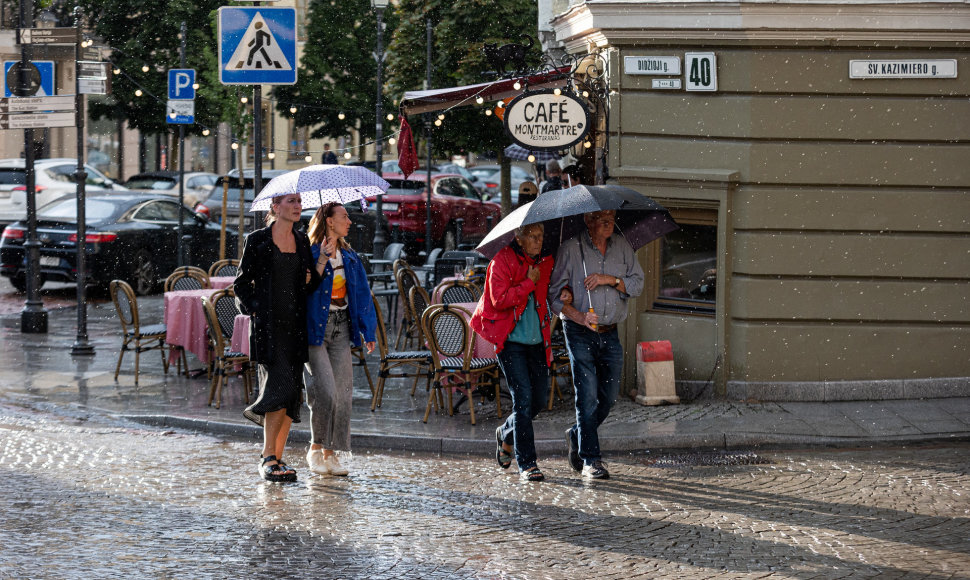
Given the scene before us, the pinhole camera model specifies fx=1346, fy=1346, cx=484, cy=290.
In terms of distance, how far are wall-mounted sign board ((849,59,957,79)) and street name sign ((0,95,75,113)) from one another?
8484mm

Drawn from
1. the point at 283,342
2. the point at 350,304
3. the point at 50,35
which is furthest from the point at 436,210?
the point at 283,342

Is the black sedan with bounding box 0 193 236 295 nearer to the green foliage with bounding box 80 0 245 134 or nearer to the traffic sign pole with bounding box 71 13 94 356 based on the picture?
the traffic sign pole with bounding box 71 13 94 356

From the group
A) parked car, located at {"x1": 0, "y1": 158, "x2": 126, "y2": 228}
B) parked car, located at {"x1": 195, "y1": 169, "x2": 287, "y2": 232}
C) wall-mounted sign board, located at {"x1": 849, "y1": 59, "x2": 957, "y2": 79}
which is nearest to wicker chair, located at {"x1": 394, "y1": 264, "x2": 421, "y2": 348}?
wall-mounted sign board, located at {"x1": 849, "y1": 59, "x2": 957, "y2": 79}

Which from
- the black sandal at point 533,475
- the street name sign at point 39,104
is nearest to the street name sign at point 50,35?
the street name sign at point 39,104

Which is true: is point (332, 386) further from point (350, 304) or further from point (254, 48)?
point (254, 48)

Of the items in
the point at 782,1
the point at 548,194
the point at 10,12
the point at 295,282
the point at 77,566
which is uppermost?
the point at 10,12

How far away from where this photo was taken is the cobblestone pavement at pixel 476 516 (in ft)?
21.5

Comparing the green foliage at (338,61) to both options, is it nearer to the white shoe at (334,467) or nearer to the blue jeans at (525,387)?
the white shoe at (334,467)

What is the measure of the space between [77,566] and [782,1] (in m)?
7.58

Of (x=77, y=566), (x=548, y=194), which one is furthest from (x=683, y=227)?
(x=77, y=566)

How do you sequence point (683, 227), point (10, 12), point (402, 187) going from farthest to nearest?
point (10, 12) → point (402, 187) → point (683, 227)

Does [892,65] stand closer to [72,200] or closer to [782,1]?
[782,1]

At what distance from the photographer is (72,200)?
20250 millimetres

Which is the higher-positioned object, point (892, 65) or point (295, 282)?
point (892, 65)
